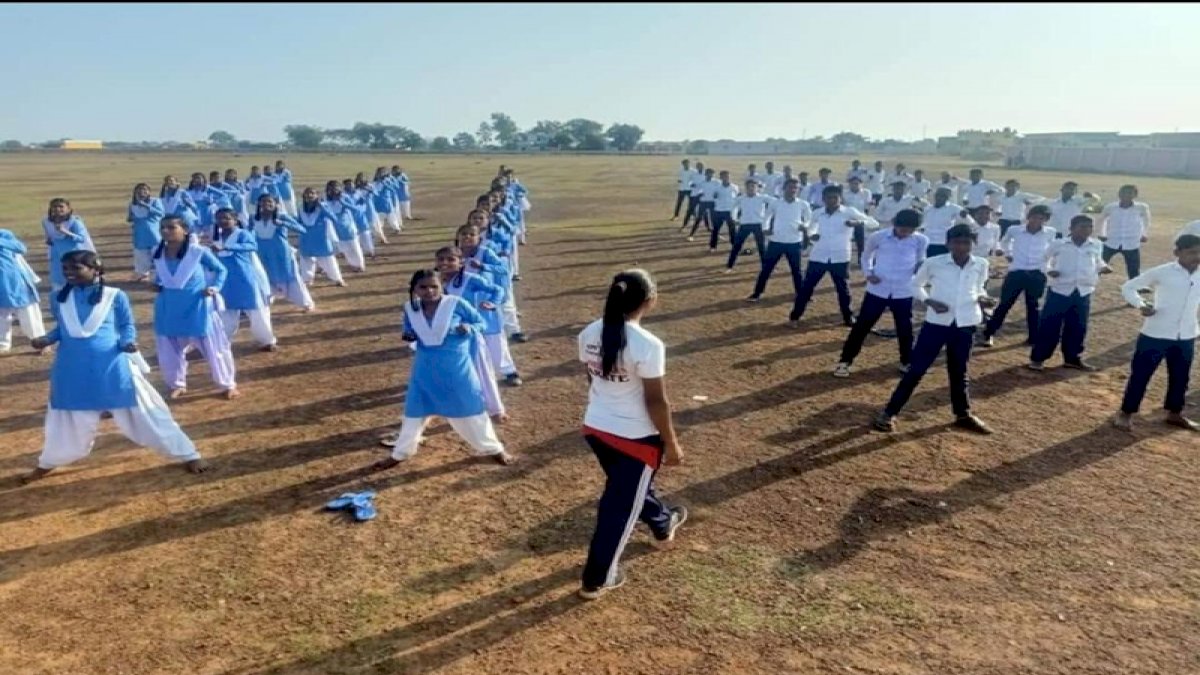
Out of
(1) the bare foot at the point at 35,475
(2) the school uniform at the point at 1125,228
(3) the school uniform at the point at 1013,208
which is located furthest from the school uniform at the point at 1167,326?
(1) the bare foot at the point at 35,475

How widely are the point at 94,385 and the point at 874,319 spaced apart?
7046 mm

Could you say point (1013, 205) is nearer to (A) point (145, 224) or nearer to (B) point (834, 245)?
(B) point (834, 245)

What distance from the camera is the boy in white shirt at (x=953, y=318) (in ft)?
21.8

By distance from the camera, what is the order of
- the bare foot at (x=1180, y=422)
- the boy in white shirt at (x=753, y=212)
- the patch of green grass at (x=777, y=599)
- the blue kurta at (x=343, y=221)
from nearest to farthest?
the patch of green grass at (x=777, y=599) → the bare foot at (x=1180, y=422) → the boy in white shirt at (x=753, y=212) → the blue kurta at (x=343, y=221)

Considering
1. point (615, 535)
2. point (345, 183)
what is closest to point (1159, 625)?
point (615, 535)

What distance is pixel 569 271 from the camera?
1534 centimetres

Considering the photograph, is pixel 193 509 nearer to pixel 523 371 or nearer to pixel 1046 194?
pixel 523 371

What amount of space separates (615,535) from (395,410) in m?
3.86

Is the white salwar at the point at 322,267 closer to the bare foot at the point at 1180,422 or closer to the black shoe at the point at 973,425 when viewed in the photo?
the black shoe at the point at 973,425

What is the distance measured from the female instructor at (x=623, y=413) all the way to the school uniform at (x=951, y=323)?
11.9ft

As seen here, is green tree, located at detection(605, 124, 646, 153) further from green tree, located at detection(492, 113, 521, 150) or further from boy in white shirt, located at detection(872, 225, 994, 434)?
boy in white shirt, located at detection(872, 225, 994, 434)

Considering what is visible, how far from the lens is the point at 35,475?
18.6 ft

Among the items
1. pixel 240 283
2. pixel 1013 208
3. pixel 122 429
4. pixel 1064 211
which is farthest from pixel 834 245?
pixel 122 429

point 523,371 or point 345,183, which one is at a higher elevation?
point 345,183
